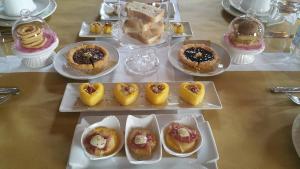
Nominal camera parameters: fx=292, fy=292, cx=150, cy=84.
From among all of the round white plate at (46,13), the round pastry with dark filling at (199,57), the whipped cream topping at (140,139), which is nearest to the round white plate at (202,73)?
the round pastry with dark filling at (199,57)

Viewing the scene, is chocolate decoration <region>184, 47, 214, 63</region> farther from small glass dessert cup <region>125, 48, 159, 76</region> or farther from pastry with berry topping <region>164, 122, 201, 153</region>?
pastry with berry topping <region>164, 122, 201, 153</region>

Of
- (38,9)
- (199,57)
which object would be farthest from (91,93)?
(38,9)

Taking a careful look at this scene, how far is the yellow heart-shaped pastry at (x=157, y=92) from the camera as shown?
0.86 metres

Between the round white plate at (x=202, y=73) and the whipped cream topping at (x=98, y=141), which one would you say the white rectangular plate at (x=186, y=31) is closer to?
the round white plate at (x=202, y=73)

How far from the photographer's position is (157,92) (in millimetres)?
858

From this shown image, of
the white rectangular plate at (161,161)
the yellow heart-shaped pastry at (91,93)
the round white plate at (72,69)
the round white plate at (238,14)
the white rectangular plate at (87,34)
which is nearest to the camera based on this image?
the white rectangular plate at (161,161)

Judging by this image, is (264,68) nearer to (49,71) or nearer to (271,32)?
(271,32)

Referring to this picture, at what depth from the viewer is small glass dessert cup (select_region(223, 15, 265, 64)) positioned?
3.48 ft

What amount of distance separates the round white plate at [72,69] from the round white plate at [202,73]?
207 mm

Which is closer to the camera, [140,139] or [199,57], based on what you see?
[140,139]

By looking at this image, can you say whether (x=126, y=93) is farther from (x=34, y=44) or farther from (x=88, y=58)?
(x=34, y=44)

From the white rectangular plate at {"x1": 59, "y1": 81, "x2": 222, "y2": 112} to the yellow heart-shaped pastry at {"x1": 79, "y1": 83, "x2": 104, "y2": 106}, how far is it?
15 mm

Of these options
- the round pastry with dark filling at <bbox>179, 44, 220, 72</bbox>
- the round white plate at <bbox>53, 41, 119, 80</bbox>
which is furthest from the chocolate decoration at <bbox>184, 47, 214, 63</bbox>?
the round white plate at <bbox>53, 41, 119, 80</bbox>

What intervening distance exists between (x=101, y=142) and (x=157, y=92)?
23 centimetres
